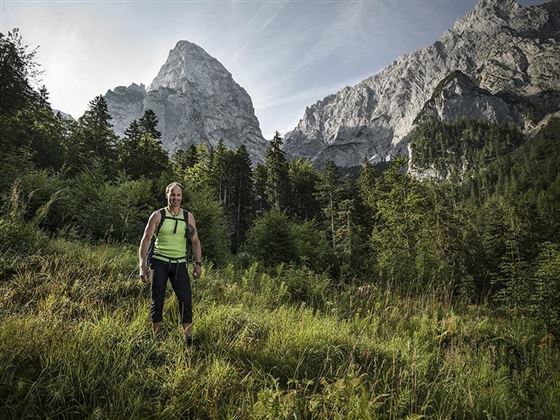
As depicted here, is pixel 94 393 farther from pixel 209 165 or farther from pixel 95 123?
pixel 209 165

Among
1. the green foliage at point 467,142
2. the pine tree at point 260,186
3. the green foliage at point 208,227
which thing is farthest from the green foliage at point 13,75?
the green foliage at point 467,142

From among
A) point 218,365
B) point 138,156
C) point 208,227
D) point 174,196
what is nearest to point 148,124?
point 138,156

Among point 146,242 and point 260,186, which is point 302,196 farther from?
point 146,242

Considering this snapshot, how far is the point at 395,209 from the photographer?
27.5 meters

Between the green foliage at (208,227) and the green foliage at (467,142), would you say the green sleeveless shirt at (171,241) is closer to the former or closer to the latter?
the green foliage at (208,227)

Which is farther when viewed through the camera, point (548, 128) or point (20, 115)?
point (548, 128)

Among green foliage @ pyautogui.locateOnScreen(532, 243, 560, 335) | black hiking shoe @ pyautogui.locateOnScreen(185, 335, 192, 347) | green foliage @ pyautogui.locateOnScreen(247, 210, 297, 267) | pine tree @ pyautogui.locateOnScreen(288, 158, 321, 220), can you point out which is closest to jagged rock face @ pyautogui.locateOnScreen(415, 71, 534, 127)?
pine tree @ pyautogui.locateOnScreen(288, 158, 321, 220)

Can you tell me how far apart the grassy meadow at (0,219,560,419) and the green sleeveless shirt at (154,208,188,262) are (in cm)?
83

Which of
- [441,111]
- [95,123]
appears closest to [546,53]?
[441,111]

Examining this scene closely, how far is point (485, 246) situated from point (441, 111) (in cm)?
18181

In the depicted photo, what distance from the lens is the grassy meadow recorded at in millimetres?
2463

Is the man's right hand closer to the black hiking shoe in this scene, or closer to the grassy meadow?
the grassy meadow

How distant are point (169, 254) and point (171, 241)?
0.59 ft

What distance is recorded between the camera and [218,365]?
2.90 m
